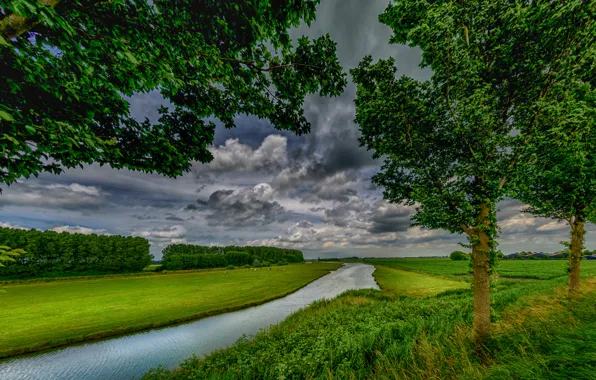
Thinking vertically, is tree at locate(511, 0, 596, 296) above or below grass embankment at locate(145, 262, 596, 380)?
above

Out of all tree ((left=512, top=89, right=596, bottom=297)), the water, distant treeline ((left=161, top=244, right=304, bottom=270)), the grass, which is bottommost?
distant treeline ((left=161, top=244, right=304, bottom=270))

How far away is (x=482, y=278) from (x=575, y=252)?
10.0 m

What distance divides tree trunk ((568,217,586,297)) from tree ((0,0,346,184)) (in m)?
17.0

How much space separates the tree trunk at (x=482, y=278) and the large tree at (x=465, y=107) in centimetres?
3

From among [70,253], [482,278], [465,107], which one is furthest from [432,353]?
[70,253]

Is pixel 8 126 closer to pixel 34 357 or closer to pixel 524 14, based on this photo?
pixel 524 14

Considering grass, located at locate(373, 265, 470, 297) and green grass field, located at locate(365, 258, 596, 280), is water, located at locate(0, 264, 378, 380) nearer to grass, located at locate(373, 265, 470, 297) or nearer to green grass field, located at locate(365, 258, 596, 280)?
green grass field, located at locate(365, 258, 596, 280)

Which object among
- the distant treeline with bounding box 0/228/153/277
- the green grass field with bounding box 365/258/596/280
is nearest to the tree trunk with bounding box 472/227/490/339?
the green grass field with bounding box 365/258/596/280

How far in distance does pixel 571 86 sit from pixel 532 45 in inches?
71.2

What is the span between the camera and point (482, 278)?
7586 millimetres

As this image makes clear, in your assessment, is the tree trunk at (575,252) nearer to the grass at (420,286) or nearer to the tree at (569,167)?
the tree at (569,167)

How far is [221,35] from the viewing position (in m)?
4.95

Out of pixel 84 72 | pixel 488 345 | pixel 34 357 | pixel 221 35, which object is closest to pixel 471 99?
pixel 221 35

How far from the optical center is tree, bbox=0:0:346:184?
3.39m
